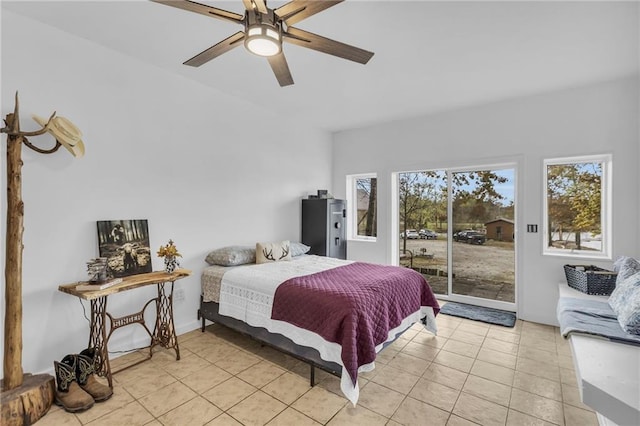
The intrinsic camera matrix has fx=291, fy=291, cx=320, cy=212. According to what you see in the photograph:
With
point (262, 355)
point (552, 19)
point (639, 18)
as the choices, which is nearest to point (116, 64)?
point (262, 355)

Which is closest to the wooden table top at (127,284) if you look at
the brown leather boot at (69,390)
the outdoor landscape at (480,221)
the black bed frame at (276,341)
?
the brown leather boot at (69,390)

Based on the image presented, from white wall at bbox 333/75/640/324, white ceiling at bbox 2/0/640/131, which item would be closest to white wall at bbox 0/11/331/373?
white ceiling at bbox 2/0/640/131

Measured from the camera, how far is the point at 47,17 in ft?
7.33

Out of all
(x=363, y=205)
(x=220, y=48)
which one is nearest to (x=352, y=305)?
(x=220, y=48)

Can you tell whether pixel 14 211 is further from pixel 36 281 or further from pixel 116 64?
pixel 116 64

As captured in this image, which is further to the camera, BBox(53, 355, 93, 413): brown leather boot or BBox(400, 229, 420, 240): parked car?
BBox(400, 229, 420, 240): parked car

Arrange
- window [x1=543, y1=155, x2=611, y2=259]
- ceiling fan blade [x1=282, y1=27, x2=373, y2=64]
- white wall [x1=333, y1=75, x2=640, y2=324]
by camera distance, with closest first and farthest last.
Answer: ceiling fan blade [x1=282, y1=27, x2=373, y2=64], white wall [x1=333, y1=75, x2=640, y2=324], window [x1=543, y1=155, x2=611, y2=259]

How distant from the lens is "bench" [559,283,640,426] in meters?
1.34

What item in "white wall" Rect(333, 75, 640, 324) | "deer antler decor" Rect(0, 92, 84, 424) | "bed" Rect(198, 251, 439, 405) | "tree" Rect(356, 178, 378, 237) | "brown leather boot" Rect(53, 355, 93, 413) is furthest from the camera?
"tree" Rect(356, 178, 378, 237)

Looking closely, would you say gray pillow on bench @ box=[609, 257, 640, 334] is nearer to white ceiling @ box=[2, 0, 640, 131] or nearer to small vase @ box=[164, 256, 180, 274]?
white ceiling @ box=[2, 0, 640, 131]

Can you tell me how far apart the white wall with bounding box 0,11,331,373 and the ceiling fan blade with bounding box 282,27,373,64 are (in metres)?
1.89

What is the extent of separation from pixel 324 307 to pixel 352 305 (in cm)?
24

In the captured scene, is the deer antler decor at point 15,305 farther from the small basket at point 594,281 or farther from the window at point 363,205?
the small basket at point 594,281

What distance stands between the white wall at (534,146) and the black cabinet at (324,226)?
70cm
